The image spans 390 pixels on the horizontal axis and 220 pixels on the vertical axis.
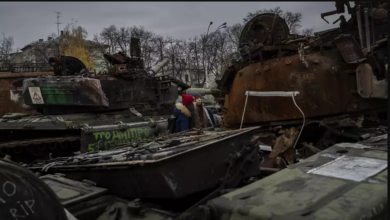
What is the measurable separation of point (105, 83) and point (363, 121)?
6301 millimetres

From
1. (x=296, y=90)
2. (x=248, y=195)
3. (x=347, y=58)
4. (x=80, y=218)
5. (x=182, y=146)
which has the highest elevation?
(x=347, y=58)

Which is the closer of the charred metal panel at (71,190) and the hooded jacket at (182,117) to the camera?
the charred metal panel at (71,190)

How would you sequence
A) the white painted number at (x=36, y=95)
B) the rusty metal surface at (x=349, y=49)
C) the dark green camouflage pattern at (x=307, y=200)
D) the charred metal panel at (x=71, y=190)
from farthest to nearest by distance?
the white painted number at (x=36, y=95)
the rusty metal surface at (x=349, y=49)
the charred metal panel at (x=71, y=190)
the dark green camouflage pattern at (x=307, y=200)

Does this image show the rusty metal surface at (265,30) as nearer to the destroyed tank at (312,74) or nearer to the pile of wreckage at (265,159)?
the pile of wreckage at (265,159)

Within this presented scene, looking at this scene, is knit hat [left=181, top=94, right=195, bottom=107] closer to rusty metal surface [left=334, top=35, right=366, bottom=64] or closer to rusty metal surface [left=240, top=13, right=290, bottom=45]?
rusty metal surface [left=240, top=13, right=290, bottom=45]

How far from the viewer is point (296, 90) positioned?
5.17 meters

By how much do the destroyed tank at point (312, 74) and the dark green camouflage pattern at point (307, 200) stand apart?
1745 millimetres

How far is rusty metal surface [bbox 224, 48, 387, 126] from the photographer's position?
4.90 meters

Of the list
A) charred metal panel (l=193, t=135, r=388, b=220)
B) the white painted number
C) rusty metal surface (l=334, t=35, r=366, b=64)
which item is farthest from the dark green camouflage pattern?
the white painted number

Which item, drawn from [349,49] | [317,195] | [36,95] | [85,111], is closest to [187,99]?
[349,49]

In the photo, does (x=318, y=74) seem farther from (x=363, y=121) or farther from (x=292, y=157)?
(x=292, y=157)

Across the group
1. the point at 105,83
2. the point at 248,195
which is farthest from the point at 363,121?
the point at 105,83

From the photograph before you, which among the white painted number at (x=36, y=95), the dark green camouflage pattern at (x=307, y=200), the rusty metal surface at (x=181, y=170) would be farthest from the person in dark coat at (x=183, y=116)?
the white painted number at (x=36, y=95)

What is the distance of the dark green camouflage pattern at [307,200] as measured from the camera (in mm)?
2258
